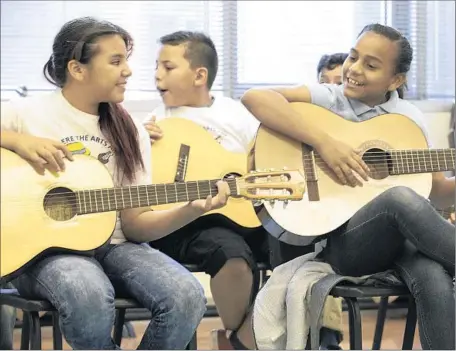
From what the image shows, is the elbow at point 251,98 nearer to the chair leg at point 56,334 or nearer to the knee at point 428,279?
the knee at point 428,279

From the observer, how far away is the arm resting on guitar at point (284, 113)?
1.78m

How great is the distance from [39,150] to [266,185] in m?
0.43

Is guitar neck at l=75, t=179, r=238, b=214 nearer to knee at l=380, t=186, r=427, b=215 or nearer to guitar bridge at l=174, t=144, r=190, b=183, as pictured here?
guitar bridge at l=174, t=144, r=190, b=183

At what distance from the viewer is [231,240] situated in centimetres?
178

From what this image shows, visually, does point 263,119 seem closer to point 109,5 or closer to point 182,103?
point 182,103

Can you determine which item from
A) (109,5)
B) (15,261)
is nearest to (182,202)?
(15,261)

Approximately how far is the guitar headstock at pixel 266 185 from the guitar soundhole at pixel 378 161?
198 millimetres

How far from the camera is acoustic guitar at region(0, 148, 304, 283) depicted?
1.55 meters

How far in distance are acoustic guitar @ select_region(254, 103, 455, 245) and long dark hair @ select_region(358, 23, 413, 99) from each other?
100 millimetres

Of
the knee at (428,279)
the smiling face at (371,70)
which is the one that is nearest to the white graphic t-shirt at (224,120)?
the smiling face at (371,70)

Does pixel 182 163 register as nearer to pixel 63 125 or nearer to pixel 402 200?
pixel 63 125

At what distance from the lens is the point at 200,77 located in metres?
1.88

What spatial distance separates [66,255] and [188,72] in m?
0.50

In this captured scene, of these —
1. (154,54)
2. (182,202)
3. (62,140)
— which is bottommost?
(182,202)
